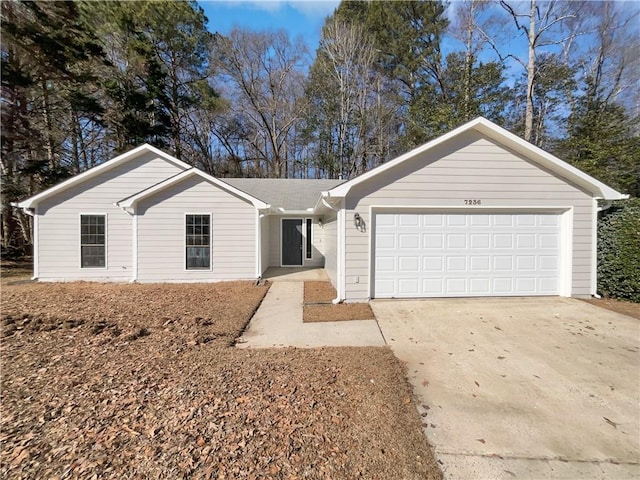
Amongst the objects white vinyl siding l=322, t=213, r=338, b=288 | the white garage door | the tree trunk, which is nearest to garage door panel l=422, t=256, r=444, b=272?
the white garage door

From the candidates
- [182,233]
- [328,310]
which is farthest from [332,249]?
[182,233]

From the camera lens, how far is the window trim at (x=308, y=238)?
1330 cm

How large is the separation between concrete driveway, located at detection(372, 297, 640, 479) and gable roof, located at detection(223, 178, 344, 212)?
8.65 meters

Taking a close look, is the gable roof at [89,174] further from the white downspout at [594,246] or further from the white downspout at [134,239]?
the white downspout at [594,246]

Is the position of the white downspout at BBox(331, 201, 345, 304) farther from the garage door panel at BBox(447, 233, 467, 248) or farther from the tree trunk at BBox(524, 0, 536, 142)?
the tree trunk at BBox(524, 0, 536, 142)

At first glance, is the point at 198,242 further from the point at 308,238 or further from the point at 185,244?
the point at 308,238

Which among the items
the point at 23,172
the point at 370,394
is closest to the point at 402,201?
the point at 370,394

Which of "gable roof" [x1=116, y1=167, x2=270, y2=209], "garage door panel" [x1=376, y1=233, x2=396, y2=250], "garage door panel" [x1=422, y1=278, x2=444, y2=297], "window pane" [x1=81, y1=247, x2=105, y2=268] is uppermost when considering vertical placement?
"gable roof" [x1=116, y1=167, x2=270, y2=209]

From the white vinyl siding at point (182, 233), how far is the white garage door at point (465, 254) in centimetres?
500

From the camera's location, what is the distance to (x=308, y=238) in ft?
44.0

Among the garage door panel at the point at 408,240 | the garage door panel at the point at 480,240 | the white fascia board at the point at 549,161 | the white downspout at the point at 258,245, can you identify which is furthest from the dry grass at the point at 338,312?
the white fascia board at the point at 549,161

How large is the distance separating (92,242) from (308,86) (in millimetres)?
19102

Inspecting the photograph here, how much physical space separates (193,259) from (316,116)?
17679 millimetres

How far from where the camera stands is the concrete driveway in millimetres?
2420
